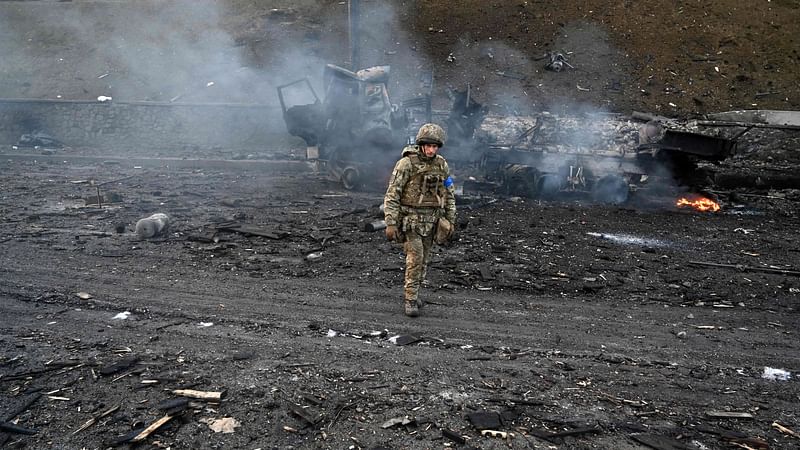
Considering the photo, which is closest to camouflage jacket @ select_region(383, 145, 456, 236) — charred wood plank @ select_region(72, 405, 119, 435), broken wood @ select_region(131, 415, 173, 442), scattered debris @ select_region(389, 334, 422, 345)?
scattered debris @ select_region(389, 334, 422, 345)

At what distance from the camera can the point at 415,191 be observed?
6.02 meters

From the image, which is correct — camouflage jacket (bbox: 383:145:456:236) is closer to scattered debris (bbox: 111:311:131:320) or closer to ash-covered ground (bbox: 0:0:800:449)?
ash-covered ground (bbox: 0:0:800:449)

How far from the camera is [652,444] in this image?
12.6 ft

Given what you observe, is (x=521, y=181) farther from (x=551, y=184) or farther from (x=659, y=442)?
(x=659, y=442)

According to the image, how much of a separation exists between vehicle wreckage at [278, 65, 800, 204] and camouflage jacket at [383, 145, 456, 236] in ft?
22.1

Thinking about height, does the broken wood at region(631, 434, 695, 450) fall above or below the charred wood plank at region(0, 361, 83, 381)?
above

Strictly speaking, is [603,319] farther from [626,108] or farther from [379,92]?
[626,108]

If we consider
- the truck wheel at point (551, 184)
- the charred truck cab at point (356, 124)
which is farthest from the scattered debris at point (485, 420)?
the charred truck cab at point (356, 124)

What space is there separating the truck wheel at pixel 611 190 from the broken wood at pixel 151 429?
10.6m

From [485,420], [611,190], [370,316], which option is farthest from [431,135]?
[611,190]

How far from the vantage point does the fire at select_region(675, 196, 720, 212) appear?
1182 centimetres

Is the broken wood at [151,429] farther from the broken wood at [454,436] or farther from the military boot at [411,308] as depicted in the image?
the military boot at [411,308]

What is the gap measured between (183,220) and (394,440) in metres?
7.32

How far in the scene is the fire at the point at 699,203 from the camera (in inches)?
465
